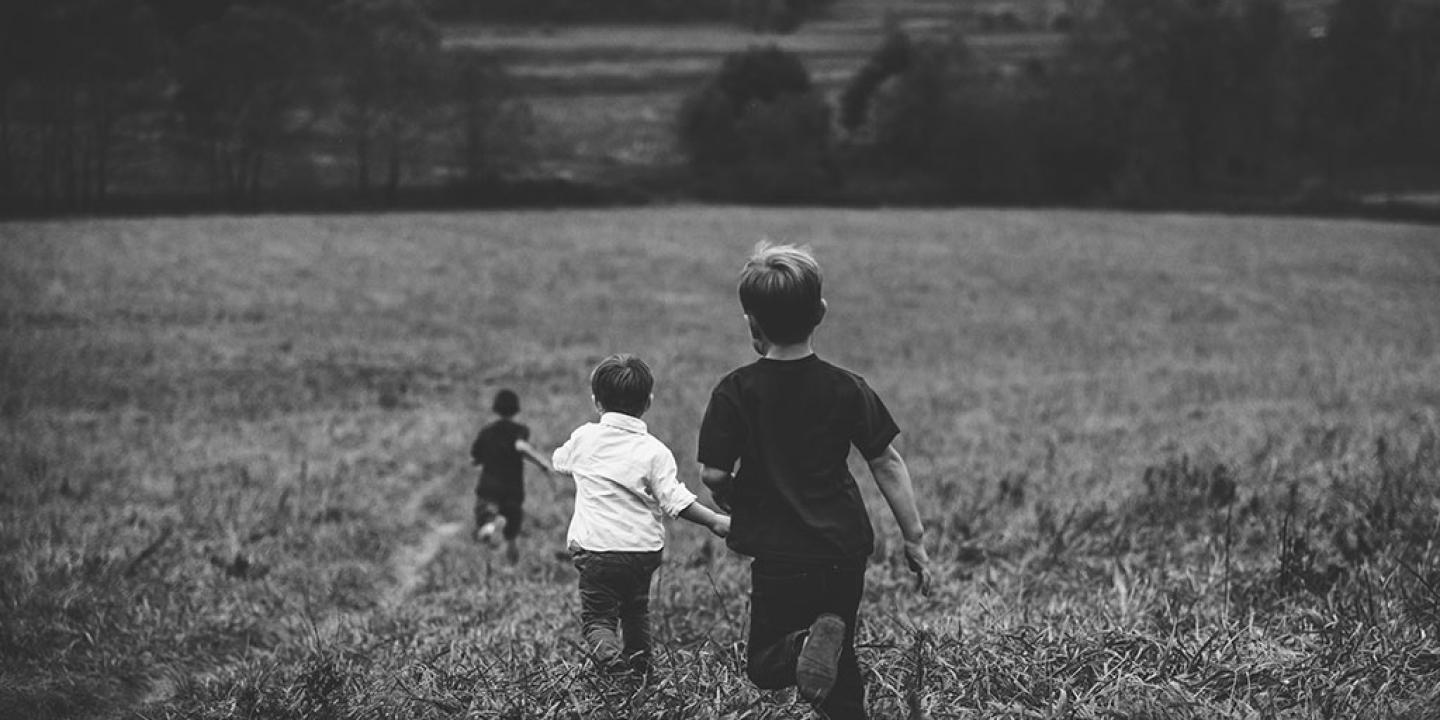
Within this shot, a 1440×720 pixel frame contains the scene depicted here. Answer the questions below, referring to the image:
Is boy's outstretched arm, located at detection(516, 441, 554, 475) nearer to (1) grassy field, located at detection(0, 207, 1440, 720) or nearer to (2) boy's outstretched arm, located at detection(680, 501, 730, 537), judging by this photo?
(1) grassy field, located at detection(0, 207, 1440, 720)

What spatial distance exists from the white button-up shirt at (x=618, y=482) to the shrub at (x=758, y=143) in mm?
57932

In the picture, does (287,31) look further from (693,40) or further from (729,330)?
(693,40)

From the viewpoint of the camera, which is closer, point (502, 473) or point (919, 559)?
point (919, 559)

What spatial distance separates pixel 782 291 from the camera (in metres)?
3.43

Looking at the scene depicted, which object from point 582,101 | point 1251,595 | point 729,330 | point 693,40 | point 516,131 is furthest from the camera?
point 693,40

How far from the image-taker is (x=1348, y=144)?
2825 inches

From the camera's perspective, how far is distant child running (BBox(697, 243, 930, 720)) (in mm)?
3535

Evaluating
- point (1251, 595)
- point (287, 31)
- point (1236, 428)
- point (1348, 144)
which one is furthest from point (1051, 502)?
point (1348, 144)

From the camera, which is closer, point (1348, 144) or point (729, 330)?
point (729, 330)

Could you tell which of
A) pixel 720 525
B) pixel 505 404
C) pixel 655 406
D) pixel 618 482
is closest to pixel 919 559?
pixel 720 525

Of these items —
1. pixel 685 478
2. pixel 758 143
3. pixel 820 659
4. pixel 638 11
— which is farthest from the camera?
pixel 638 11

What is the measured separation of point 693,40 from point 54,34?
56915 mm

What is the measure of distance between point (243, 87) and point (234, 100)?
850 millimetres

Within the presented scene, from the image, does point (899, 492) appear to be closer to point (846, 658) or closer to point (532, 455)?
point (846, 658)
